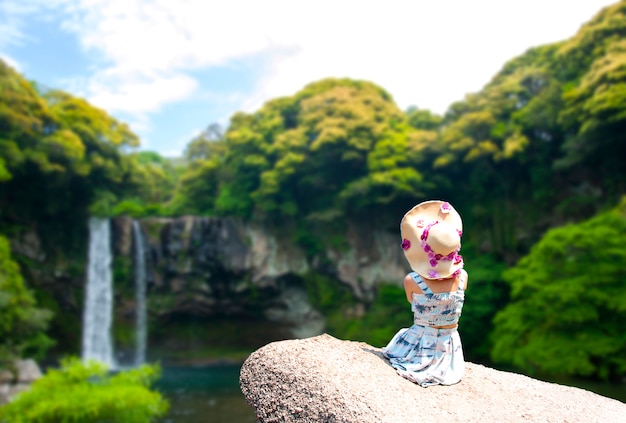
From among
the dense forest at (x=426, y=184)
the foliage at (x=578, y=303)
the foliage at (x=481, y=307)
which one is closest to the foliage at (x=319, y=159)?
the dense forest at (x=426, y=184)

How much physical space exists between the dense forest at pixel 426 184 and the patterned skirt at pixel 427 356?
8.85m

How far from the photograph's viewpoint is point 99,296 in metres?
21.6

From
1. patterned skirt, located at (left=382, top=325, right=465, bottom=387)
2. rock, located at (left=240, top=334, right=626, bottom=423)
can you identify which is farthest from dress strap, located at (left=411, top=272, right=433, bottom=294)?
rock, located at (left=240, top=334, right=626, bottom=423)

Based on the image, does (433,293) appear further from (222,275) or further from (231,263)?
(222,275)

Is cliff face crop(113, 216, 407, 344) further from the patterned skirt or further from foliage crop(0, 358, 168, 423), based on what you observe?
the patterned skirt

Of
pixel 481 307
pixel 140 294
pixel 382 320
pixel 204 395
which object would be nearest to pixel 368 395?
pixel 481 307

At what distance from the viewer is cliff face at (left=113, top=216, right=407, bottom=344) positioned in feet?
73.4

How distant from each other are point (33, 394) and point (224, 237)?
1299cm

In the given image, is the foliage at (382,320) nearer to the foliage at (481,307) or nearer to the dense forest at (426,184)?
the dense forest at (426,184)

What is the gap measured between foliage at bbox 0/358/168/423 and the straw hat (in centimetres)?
723

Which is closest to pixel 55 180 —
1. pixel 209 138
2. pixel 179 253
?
pixel 179 253

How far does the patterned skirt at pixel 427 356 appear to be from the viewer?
4676mm

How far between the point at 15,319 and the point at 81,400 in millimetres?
5634

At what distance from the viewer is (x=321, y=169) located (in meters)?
22.5
